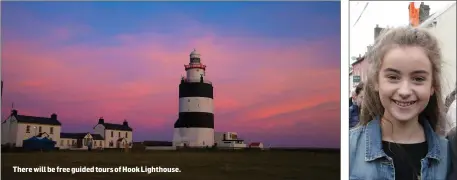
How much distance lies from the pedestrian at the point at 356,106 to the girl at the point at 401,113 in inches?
1.4

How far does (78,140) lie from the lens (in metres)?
4.20

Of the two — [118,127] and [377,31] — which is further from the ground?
[377,31]

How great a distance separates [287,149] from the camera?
4.24m

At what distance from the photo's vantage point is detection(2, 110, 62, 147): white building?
13.6 feet

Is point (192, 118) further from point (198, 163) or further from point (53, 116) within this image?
point (53, 116)

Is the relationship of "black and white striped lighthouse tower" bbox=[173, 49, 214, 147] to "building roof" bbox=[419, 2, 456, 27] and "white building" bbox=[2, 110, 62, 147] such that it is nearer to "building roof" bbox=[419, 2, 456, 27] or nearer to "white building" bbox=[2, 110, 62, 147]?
"white building" bbox=[2, 110, 62, 147]

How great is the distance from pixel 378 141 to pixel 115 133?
201 centimetres

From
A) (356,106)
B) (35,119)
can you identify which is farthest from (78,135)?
(356,106)

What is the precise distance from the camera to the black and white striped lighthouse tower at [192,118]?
4.21 metres

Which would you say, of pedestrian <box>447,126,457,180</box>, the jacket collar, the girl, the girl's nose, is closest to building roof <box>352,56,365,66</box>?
the girl

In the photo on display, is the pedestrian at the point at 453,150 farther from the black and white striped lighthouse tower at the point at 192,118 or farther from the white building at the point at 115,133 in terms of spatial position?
the white building at the point at 115,133

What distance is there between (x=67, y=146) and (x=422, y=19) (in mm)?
2897

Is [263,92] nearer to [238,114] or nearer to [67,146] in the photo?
[238,114]

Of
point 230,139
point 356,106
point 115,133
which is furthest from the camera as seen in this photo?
point 356,106
